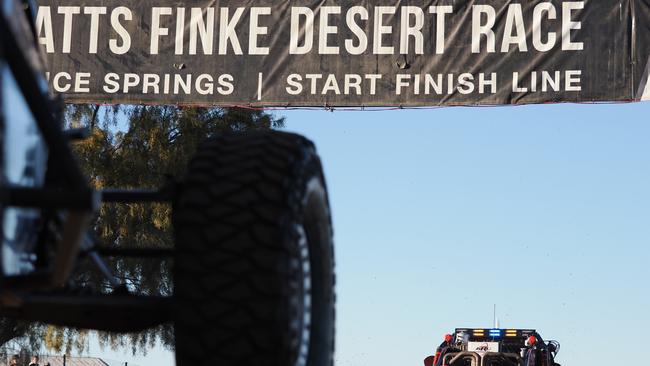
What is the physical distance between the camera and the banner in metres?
14.2

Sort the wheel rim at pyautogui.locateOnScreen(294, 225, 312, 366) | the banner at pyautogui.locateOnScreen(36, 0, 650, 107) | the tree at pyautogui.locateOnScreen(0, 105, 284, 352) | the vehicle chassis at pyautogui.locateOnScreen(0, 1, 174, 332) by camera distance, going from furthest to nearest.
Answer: the tree at pyautogui.locateOnScreen(0, 105, 284, 352)
the banner at pyautogui.locateOnScreen(36, 0, 650, 107)
the wheel rim at pyautogui.locateOnScreen(294, 225, 312, 366)
the vehicle chassis at pyautogui.locateOnScreen(0, 1, 174, 332)

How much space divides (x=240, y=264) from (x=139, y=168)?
26.2m

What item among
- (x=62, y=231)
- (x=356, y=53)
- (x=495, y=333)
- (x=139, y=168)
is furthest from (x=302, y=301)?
(x=139, y=168)

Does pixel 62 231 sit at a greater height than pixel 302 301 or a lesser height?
greater

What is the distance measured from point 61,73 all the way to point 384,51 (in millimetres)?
3718

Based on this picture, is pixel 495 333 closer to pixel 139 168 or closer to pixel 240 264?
pixel 139 168

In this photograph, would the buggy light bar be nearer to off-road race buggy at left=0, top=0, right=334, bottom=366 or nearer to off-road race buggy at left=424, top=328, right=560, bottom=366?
off-road race buggy at left=424, top=328, right=560, bottom=366

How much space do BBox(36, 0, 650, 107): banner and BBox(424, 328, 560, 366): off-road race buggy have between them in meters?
8.67

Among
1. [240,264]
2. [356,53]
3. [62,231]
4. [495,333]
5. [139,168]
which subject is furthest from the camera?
[139,168]

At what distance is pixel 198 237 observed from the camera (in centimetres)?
396

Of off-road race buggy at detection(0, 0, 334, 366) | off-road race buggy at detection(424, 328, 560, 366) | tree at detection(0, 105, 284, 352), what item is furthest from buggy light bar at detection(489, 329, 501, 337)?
off-road race buggy at detection(0, 0, 334, 366)

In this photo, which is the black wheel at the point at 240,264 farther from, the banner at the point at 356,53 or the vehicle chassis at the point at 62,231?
the banner at the point at 356,53

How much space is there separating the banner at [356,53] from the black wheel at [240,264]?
33.2 ft

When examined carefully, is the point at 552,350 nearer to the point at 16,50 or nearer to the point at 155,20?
the point at 155,20
